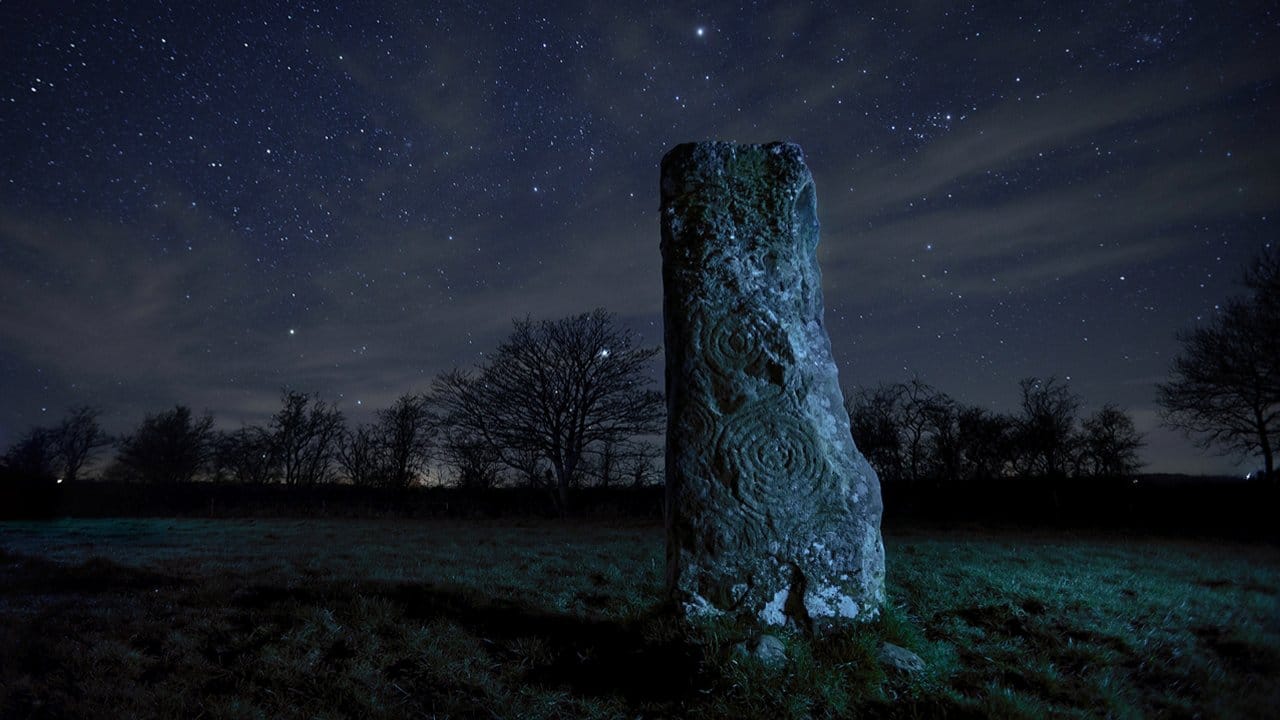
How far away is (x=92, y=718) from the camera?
11.8ft

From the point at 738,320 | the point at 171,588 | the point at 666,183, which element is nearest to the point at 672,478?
the point at 738,320

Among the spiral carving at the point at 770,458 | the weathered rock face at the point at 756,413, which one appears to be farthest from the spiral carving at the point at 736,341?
the spiral carving at the point at 770,458

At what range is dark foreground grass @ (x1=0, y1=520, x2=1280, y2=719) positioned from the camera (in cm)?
393

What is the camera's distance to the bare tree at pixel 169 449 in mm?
39594

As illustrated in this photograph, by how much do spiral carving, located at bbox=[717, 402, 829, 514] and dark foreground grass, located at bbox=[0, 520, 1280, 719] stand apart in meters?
1.05

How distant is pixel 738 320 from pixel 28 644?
555cm

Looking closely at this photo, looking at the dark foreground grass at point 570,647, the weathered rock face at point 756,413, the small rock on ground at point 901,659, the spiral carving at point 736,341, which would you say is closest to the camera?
the dark foreground grass at point 570,647

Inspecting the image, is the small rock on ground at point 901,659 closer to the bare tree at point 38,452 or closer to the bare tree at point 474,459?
the bare tree at point 474,459

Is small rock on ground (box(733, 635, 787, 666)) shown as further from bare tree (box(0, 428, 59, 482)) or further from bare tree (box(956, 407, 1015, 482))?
bare tree (box(0, 428, 59, 482))

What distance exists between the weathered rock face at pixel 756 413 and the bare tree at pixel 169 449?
43.4 metres

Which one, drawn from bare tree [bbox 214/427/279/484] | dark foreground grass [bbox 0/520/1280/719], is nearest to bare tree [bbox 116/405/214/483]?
bare tree [bbox 214/427/279/484]

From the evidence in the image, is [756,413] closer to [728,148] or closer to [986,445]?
[728,148]

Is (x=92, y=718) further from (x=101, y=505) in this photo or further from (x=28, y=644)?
(x=101, y=505)

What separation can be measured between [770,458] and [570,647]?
2074 mm
